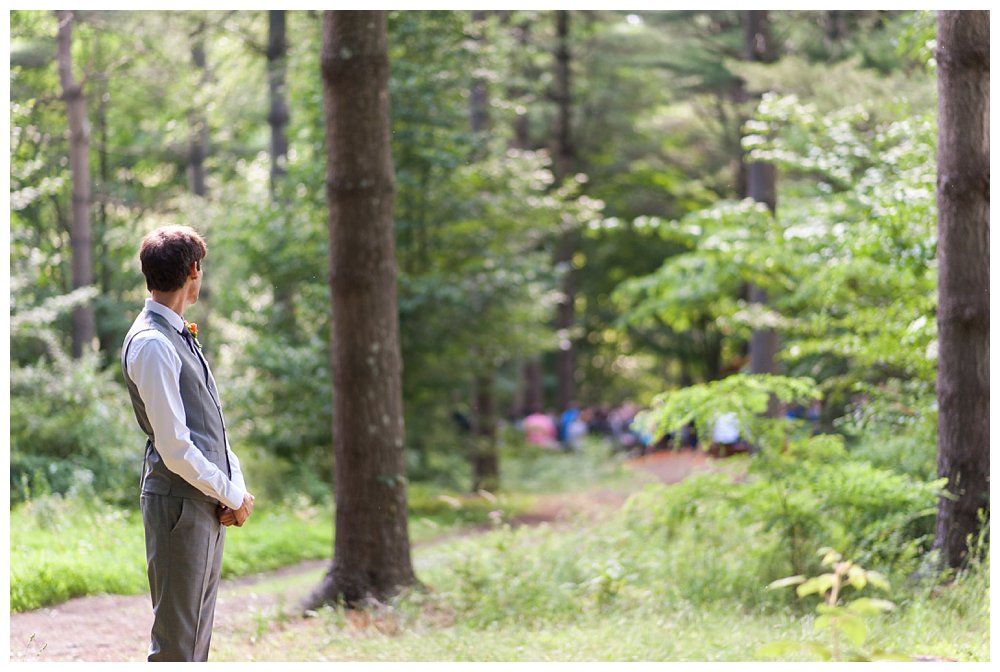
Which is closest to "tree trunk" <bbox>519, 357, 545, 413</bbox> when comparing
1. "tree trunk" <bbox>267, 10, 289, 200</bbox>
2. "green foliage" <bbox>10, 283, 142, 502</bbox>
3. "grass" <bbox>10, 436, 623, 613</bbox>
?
"tree trunk" <bbox>267, 10, 289, 200</bbox>

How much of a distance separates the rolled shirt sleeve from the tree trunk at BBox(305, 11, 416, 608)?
3.30 metres

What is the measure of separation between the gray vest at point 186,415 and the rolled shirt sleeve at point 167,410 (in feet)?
0.22

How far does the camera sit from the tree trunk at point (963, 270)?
22.7ft

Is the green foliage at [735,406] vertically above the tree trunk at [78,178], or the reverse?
the tree trunk at [78,178]

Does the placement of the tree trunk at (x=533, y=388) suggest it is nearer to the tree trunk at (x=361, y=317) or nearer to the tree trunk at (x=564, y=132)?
the tree trunk at (x=564, y=132)

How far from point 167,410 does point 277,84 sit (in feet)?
44.3

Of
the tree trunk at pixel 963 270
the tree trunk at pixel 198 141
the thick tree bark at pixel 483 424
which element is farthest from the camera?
the tree trunk at pixel 198 141

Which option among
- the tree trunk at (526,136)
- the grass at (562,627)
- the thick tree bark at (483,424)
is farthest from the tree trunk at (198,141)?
the grass at (562,627)

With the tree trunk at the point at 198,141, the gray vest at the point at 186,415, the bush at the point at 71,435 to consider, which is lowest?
the bush at the point at 71,435

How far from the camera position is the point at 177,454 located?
4004mm

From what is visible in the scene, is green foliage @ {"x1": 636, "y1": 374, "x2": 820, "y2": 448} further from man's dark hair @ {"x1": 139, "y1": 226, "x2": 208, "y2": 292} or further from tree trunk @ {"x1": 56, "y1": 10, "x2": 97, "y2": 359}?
tree trunk @ {"x1": 56, "y1": 10, "x2": 97, "y2": 359}

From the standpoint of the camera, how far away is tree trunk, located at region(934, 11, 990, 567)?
22.7 feet

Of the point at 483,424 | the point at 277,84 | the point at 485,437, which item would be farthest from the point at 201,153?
the point at 485,437

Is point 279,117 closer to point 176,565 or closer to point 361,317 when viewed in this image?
point 361,317
